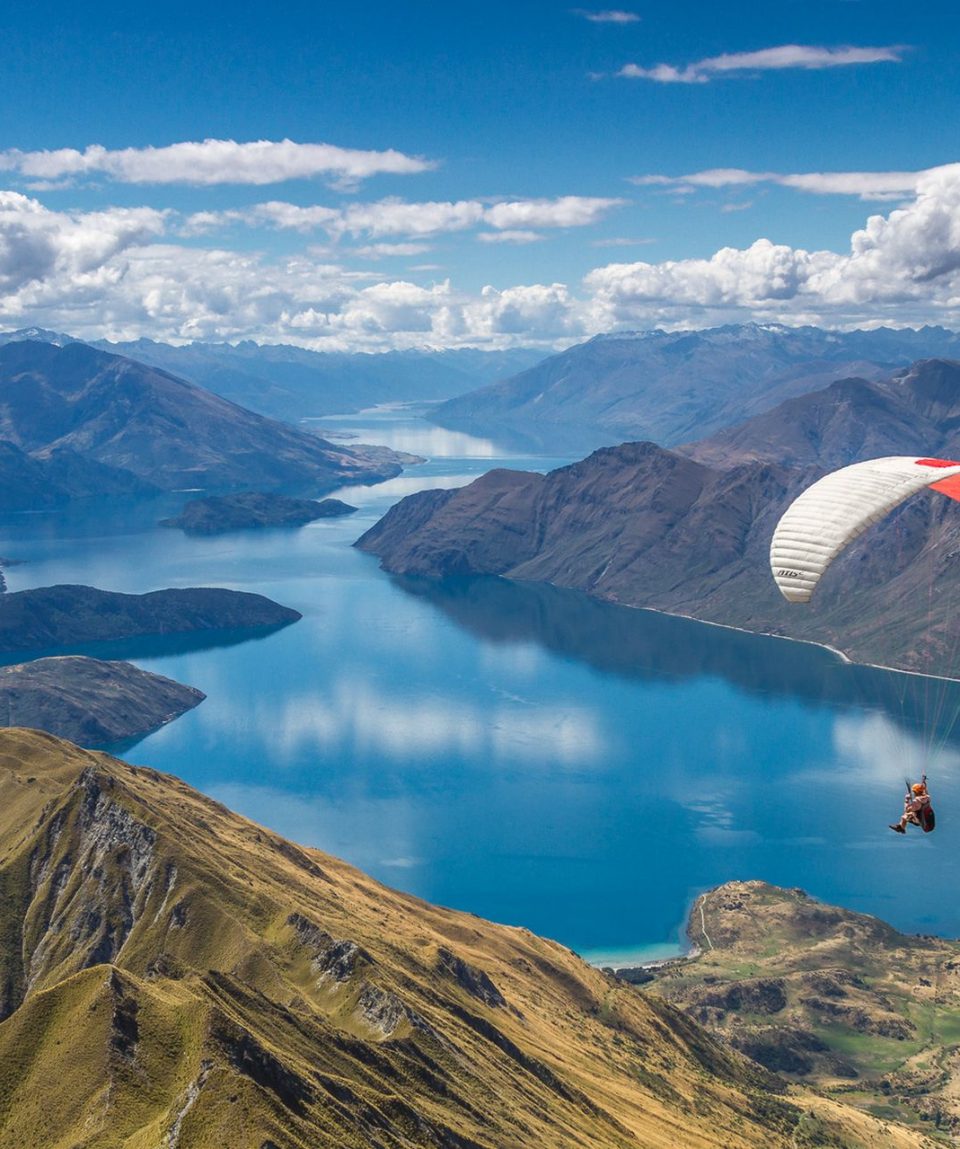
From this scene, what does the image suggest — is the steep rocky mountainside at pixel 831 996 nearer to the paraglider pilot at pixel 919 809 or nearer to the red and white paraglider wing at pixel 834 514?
the paraglider pilot at pixel 919 809

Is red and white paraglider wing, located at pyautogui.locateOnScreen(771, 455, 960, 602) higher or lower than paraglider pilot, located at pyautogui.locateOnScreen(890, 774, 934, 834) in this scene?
higher

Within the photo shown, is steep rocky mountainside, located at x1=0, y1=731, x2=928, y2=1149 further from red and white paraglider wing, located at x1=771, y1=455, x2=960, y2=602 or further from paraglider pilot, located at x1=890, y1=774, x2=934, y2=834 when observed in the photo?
red and white paraglider wing, located at x1=771, y1=455, x2=960, y2=602

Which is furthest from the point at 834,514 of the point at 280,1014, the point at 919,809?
the point at 280,1014

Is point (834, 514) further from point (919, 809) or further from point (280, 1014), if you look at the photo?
point (280, 1014)

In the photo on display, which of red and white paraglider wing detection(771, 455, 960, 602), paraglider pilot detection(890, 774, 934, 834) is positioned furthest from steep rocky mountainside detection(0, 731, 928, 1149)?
red and white paraglider wing detection(771, 455, 960, 602)

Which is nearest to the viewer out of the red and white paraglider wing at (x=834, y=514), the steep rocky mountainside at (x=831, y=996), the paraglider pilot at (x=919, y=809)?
the paraglider pilot at (x=919, y=809)

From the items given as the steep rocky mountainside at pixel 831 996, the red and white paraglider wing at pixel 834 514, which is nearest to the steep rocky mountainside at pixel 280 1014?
the steep rocky mountainside at pixel 831 996
